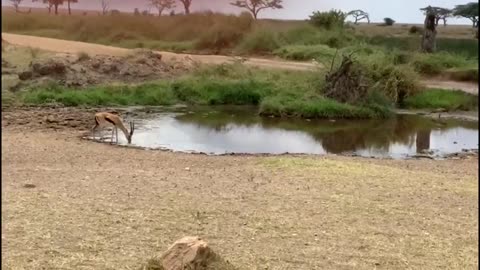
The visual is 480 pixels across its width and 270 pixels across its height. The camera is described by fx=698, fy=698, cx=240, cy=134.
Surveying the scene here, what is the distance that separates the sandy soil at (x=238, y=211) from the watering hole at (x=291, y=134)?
2422 mm

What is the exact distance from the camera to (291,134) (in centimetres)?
1537

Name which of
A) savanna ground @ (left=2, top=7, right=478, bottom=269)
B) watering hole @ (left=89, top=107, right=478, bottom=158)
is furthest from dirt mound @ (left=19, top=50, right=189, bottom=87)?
savanna ground @ (left=2, top=7, right=478, bottom=269)

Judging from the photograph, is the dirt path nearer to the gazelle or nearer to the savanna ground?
the savanna ground

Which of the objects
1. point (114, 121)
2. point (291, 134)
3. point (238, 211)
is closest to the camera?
point (238, 211)

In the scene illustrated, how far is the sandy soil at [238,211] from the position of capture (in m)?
5.07

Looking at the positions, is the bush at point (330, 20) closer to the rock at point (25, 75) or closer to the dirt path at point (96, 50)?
the dirt path at point (96, 50)

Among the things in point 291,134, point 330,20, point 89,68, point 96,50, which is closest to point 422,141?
point 291,134

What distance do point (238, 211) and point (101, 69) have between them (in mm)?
16918

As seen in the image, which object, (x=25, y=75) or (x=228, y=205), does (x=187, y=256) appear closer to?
(x=228, y=205)

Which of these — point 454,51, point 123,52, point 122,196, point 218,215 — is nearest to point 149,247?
point 218,215

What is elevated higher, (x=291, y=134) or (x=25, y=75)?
(x=25, y=75)

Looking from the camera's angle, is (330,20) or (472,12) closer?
(472,12)

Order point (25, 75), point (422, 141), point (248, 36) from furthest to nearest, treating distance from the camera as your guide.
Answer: point (248, 36) → point (25, 75) → point (422, 141)

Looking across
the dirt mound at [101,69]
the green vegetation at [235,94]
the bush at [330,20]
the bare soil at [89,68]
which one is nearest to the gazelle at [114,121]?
the green vegetation at [235,94]
